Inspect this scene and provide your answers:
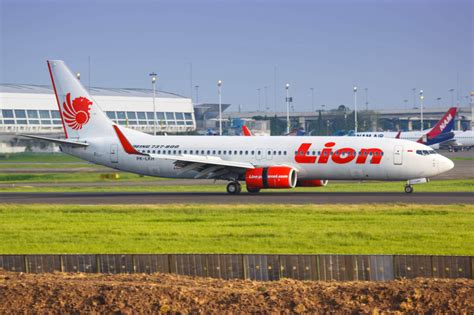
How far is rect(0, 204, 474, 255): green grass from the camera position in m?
28.1

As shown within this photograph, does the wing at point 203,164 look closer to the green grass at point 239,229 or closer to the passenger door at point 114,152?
the passenger door at point 114,152

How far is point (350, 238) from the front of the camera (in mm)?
29609

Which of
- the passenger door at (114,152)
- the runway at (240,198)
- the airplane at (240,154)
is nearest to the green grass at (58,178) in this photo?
the airplane at (240,154)

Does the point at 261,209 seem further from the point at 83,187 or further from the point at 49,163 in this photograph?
the point at 49,163

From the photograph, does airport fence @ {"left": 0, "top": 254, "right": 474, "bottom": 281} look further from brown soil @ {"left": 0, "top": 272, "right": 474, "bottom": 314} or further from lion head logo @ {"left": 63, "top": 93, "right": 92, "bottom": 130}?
lion head logo @ {"left": 63, "top": 93, "right": 92, "bottom": 130}

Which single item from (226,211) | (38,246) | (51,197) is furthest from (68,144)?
(38,246)

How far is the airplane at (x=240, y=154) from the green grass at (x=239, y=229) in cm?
886

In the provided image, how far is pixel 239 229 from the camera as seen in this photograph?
106ft

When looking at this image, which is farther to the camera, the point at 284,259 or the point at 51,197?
the point at 51,197

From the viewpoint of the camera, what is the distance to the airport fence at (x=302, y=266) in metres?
21.0

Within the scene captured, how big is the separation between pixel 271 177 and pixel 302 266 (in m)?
28.2

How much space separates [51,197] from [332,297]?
34.1 meters

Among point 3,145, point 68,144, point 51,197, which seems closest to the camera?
point 51,197

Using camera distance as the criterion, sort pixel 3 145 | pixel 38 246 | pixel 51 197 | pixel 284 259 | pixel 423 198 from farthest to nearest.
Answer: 1. pixel 3 145
2. pixel 51 197
3. pixel 423 198
4. pixel 38 246
5. pixel 284 259
